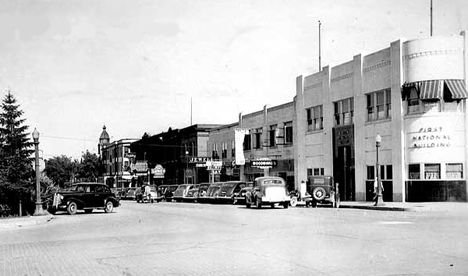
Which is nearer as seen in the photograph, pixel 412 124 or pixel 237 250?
pixel 237 250

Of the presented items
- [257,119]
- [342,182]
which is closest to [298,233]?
[342,182]

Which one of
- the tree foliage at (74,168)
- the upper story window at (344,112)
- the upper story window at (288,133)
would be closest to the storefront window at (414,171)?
the upper story window at (344,112)

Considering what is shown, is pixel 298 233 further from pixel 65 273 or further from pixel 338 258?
pixel 65 273

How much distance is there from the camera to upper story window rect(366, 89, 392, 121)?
39500 mm

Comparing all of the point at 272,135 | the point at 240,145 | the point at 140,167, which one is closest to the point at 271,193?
the point at 272,135

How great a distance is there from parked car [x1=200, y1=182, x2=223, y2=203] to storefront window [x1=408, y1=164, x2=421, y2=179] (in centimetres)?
1743

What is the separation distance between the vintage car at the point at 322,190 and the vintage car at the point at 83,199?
12136 mm

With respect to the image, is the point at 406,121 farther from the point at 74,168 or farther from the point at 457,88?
the point at 74,168

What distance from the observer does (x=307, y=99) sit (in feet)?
164

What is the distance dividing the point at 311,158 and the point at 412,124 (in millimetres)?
13277

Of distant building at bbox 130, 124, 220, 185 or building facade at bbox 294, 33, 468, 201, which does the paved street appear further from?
distant building at bbox 130, 124, 220, 185

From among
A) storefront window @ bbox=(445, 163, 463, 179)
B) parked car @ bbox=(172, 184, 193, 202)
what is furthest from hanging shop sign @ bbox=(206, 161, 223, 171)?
storefront window @ bbox=(445, 163, 463, 179)

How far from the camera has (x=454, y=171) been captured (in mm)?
36125

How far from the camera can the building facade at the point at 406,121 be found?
118 ft
